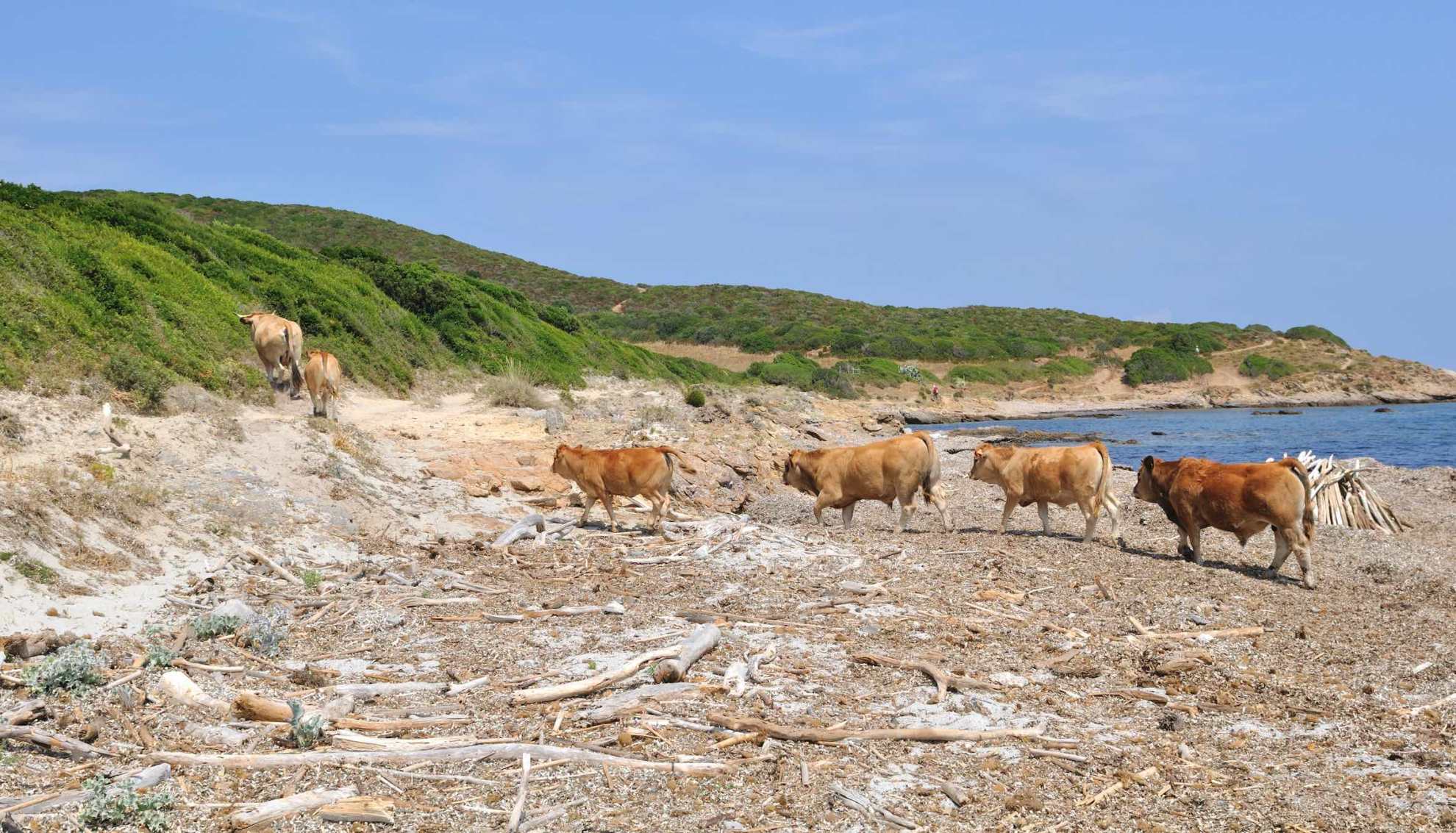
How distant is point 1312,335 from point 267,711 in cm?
9289

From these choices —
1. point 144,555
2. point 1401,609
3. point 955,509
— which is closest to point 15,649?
point 144,555

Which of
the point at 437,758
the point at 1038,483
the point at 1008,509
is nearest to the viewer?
the point at 437,758

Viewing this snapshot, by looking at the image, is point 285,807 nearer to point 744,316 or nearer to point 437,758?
point 437,758

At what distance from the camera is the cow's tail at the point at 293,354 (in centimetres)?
1772

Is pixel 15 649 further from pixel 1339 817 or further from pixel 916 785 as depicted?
pixel 1339 817

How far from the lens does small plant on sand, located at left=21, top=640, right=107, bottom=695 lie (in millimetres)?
6461

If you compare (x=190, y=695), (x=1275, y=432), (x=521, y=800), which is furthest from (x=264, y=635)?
(x=1275, y=432)

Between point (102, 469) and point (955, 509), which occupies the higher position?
point (102, 469)

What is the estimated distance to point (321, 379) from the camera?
17.1 m

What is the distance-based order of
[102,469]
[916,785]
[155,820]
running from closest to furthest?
[155,820], [916,785], [102,469]

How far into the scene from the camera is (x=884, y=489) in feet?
47.7

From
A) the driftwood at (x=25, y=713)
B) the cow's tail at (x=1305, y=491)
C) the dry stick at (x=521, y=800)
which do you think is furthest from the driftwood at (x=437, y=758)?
the cow's tail at (x=1305, y=491)

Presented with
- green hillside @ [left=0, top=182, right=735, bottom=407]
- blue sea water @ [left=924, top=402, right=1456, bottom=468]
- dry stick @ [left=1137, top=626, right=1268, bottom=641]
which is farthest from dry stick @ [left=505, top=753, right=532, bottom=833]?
blue sea water @ [left=924, top=402, right=1456, bottom=468]

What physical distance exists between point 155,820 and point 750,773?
2.91 metres
